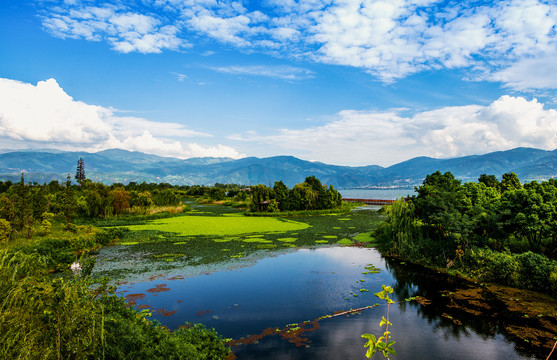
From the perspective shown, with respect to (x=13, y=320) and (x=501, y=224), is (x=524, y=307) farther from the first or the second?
(x=13, y=320)

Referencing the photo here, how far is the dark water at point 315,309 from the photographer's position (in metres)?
8.97

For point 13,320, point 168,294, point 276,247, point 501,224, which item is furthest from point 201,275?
point 501,224

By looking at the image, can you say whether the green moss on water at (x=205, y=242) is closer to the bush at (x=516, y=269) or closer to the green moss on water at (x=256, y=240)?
the green moss on water at (x=256, y=240)

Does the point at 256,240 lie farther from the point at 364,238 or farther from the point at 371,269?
the point at 371,269

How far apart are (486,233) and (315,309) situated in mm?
11660

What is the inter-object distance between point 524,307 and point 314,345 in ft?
29.3

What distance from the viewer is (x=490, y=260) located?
583 inches

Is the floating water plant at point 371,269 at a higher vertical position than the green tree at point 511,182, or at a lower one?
lower

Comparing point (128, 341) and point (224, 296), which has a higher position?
point (128, 341)

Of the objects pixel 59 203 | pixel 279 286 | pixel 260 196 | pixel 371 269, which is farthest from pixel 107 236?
pixel 260 196

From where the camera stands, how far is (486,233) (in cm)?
1650

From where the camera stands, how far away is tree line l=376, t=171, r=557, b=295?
Answer: 13.5m

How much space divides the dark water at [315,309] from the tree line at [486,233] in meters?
2.10

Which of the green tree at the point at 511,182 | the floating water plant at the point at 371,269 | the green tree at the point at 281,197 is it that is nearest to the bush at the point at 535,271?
the floating water plant at the point at 371,269
